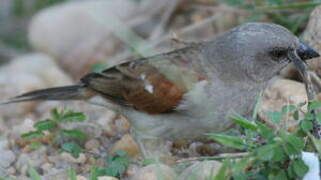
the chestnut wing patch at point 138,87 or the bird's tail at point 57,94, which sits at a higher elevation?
the bird's tail at point 57,94

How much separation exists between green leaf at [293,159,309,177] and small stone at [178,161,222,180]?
0.46 m

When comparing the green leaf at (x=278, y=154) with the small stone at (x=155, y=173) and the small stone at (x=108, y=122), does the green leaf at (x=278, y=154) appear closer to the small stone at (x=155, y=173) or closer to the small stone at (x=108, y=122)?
the small stone at (x=155, y=173)

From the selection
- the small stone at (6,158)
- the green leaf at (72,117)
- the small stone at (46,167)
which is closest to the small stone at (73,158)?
the small stone at (46,167)

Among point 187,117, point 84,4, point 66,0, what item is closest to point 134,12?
point 84,4

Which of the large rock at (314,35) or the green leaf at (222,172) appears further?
the large rock at (314,35)

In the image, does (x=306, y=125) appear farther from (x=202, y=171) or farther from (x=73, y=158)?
(x=73, y=158)

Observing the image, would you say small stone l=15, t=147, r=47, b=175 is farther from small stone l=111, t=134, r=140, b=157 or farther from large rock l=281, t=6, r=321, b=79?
large rock l=281, t=6, r=321, b=79

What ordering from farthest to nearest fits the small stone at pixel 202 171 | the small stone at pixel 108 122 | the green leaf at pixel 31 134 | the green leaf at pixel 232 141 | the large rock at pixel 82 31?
1. the large rock at pixel 82 31
2. the small stone at pixel 108 122
3. the green leaf at pixel 31 134
4. the small stone at pixel 202 171
5. the green leaf at pixel 232 141

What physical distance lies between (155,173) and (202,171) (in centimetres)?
30

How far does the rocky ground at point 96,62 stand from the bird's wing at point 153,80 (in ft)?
0.83

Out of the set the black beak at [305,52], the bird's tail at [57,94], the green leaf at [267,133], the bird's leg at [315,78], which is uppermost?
the bird's tail at [57,94]

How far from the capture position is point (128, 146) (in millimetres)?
4875

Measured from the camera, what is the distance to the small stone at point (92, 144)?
4.95 metres

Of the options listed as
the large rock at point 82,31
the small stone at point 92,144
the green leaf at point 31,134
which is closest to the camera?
the green leaf at point 31,134
